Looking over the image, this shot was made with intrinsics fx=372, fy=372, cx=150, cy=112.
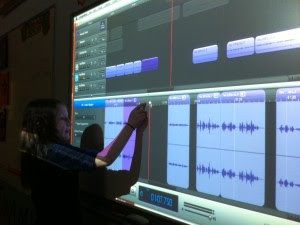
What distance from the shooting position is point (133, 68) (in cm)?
126

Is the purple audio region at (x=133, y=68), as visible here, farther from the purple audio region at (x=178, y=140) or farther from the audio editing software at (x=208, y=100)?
the purple audio region at (x=178, y=140)

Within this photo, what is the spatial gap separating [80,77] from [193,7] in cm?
72

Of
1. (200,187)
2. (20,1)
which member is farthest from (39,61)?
(200,187)

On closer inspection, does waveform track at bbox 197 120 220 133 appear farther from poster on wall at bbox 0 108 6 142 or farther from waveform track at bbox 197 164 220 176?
poster on wall at bbox 0 108 6 142

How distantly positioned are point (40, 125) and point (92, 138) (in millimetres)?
223

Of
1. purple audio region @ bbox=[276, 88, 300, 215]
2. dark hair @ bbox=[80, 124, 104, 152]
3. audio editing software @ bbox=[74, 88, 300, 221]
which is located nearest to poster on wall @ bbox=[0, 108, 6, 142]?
dark hair @ bbox=[80, 124, 104, 152]

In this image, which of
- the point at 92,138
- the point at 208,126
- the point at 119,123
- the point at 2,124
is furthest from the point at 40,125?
the point at 2,124

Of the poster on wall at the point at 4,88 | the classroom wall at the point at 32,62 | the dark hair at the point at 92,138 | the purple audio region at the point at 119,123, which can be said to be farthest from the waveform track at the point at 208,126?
the poster on wall at the point at 4,88

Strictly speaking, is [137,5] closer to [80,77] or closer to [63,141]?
[80,77]

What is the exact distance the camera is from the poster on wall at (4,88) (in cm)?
263

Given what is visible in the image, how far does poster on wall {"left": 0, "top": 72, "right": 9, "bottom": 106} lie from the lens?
263 centimetres

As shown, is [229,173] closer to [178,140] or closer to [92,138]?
[178,140]

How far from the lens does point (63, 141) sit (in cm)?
149

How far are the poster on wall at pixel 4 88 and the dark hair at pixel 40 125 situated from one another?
1044mm
